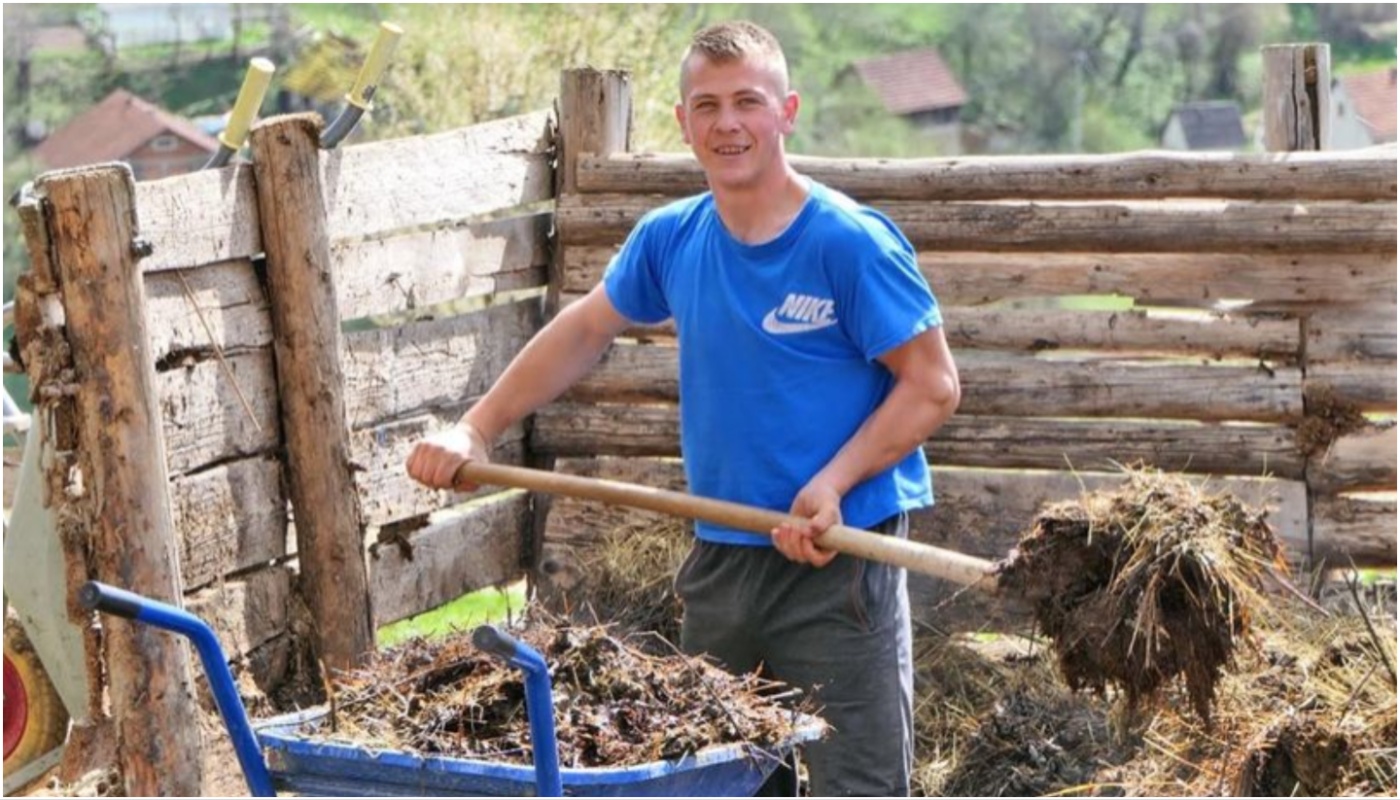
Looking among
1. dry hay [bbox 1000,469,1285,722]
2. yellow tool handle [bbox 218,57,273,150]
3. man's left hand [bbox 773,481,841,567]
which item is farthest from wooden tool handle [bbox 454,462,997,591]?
yellow tool handle [bbox 218,57,273,150]

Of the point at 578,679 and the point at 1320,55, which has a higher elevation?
the point at 1320,55

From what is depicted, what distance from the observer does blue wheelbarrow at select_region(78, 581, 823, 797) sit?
388 centimetres

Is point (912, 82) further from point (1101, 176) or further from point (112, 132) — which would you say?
point (1101, 176)

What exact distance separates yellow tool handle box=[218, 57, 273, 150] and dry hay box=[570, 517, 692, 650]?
72.6 inches

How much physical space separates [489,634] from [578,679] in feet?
2.81

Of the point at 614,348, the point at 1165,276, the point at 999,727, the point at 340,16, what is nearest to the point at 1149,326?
the point at 1165,276

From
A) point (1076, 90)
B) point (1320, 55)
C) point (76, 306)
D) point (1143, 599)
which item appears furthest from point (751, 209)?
point (1076, 90)

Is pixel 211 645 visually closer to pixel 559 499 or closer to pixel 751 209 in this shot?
pixel 751 209

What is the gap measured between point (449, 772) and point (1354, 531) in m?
4.45

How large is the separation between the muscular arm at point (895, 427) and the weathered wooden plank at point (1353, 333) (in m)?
3.08

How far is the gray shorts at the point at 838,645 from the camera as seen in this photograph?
5.22 metres

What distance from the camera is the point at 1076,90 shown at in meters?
69.3

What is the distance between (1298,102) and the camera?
7965 millimetres

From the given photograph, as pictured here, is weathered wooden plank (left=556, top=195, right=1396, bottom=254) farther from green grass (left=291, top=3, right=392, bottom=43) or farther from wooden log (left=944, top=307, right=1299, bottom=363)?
green grass (left=291, top=3, right=392, bottom=43)
